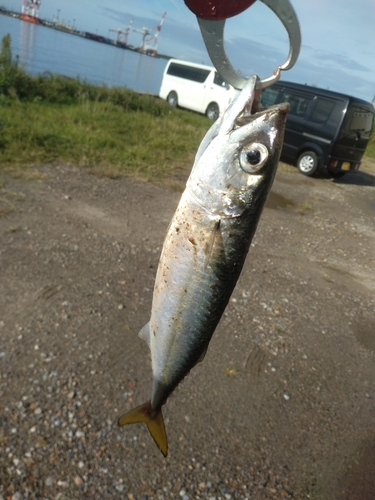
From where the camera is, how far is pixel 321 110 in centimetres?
Result: 1259

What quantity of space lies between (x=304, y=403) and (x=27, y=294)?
9.99 feet

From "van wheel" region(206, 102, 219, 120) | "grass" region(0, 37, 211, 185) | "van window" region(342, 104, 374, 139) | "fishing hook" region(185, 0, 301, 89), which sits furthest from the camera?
"van wheel" region(206, 102, 219, 120)

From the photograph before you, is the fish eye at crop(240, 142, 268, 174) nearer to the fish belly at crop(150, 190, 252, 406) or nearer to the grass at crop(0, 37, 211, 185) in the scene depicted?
the fish belly at crop(150, 190, 252, 406)

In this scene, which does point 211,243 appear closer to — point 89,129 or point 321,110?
point 89,129

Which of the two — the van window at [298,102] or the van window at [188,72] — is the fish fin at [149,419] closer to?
the van window at [298,102]

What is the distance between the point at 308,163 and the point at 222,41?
12430mm

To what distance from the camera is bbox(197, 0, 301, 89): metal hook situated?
139 centimetres

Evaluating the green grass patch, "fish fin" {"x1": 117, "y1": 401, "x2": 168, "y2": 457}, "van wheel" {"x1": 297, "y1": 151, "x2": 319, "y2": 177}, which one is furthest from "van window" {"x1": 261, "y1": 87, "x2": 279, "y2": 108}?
"fish fin" {"x1": 117, "y1": 401, "x2": 168, "y2": 457}

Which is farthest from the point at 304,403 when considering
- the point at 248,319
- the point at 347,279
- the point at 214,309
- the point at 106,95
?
the point at 106,95

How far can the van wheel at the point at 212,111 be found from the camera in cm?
1919

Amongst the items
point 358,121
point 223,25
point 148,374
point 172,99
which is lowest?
point 148,374

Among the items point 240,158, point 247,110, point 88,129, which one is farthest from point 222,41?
point 88,129

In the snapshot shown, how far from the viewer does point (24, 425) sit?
9.91 feet

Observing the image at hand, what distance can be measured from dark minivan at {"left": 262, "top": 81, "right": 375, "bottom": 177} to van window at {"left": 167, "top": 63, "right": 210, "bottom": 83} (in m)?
7.01
